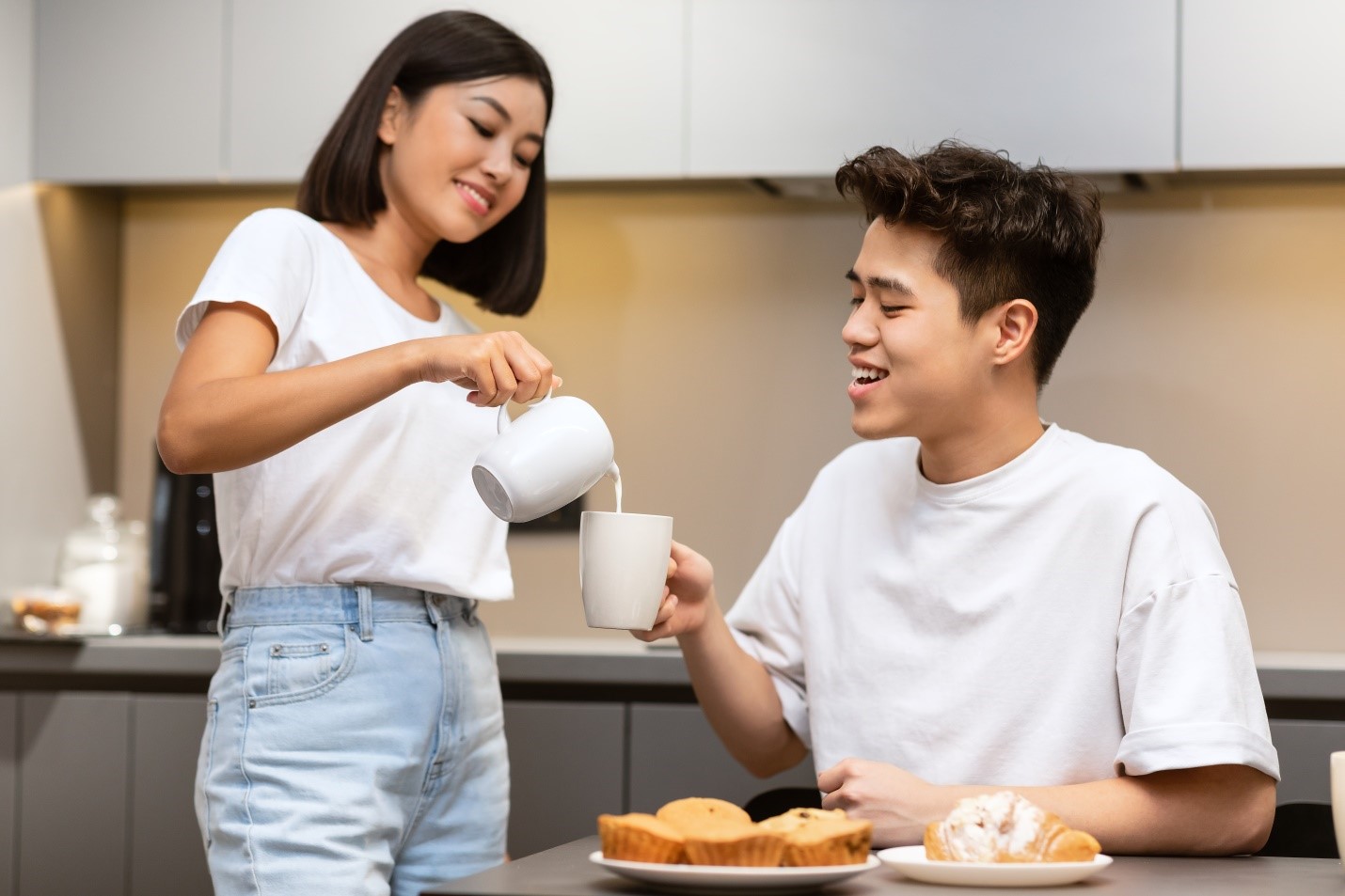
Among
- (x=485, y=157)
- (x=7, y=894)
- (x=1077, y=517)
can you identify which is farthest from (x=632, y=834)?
(x=7, y=894)

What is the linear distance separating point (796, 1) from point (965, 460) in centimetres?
116

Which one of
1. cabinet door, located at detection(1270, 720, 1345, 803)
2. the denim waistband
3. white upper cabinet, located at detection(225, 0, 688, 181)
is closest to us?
the denim waistband

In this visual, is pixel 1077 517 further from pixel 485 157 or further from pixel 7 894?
pixel 7 894

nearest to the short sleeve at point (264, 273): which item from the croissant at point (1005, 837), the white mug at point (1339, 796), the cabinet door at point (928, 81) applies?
the croissant at point (1005, 837)

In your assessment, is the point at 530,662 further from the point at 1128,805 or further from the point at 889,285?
the point at 1128,805

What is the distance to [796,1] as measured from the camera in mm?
2287

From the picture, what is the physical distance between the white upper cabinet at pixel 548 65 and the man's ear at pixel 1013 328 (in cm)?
107

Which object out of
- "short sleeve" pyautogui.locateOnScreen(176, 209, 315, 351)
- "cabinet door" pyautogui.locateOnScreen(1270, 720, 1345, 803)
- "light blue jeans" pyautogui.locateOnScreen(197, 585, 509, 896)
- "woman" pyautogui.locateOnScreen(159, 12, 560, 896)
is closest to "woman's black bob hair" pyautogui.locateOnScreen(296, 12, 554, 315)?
"woman" pyautogui.locateOnScreen(159, 12, 560, 896)

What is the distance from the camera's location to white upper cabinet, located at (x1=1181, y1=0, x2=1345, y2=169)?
7.05ft

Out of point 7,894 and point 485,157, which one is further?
point 7,894

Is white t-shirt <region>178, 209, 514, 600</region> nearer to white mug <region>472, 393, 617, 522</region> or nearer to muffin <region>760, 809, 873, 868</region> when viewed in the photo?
white mug <region>472, 393, 617, 522</region>

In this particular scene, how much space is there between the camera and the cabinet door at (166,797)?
7.16ft

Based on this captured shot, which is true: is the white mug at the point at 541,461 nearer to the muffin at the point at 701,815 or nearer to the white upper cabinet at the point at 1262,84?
the muffin at the point at 701,815

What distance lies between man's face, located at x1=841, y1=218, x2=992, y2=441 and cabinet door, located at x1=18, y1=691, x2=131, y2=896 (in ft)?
4.61
